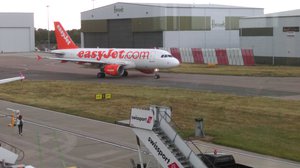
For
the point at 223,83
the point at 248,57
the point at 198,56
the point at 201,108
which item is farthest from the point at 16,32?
the point at 201,108

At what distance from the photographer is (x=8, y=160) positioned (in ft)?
52.0

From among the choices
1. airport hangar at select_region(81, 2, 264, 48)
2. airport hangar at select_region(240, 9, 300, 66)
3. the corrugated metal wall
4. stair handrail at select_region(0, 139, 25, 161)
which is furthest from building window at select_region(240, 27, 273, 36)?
stair handrail at select_region(0, 139, 25, 161)

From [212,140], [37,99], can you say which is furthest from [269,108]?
[37,99]

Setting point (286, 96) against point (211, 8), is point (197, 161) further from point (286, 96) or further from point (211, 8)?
point (211, 8)

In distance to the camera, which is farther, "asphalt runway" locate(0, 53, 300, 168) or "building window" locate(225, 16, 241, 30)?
"building window" locate(225, 16, 241, 30)

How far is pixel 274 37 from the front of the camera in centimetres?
7581

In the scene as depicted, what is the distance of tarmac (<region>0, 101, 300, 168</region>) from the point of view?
20672 millimetres

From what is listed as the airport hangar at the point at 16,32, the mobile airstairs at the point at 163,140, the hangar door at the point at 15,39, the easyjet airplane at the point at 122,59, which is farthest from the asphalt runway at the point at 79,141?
the airport hangar at the point at 16,32

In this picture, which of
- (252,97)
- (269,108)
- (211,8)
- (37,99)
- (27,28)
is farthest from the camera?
(27,28)

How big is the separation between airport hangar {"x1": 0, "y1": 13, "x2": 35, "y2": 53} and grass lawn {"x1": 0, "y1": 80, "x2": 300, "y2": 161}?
110 m

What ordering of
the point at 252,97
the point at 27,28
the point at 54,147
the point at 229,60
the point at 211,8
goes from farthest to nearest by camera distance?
the point at 27,28 → the point at 211,8 → the point at 229,60 → the point at 252,97 → the point at 54,147

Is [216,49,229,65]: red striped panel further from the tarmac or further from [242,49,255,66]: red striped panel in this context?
the tarmac

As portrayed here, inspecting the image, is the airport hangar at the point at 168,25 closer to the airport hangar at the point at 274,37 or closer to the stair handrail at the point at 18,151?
the airport hangar at the point at 274,37

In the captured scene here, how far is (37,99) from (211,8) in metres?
70.5
